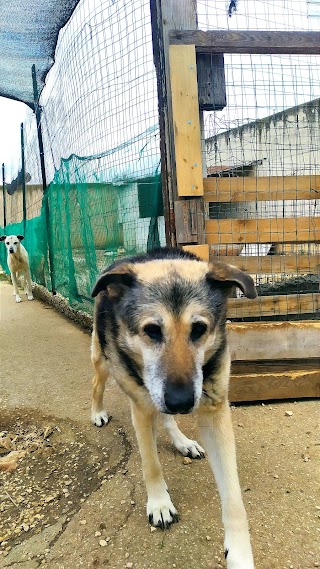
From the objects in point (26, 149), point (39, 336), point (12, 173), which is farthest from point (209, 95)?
point (12, 173)

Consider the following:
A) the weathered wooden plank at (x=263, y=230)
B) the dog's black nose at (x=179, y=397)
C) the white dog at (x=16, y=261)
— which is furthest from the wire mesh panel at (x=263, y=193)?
the white dog at (x=16, y=261)

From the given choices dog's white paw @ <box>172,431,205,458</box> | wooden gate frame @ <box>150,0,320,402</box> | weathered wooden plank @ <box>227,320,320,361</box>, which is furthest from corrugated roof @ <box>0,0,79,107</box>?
dog's white paw @ <box>172,431,205,458</box>

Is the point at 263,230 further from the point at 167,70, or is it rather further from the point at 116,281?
the point at 116,281

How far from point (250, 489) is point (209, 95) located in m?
2.97

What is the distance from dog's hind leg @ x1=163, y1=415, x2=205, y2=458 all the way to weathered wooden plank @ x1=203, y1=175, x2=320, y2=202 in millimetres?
1818

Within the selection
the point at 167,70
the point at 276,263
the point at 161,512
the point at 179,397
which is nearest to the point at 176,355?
the point at 179,397

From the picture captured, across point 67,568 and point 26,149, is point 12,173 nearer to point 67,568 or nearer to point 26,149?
point 26,149

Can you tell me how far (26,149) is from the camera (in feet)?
34.8

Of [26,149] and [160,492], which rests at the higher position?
[26,149]

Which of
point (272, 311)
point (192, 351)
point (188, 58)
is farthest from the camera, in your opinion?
point (272, 311)

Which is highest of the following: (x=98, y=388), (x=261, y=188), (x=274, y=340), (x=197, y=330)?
(x=261, y=188)

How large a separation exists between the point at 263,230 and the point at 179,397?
223 cm

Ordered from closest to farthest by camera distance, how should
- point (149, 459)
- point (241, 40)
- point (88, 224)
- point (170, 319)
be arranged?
point (170, 319) < point (149, 459) < point (241, 40) < point (88, 224)

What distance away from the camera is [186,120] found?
11.1ft
